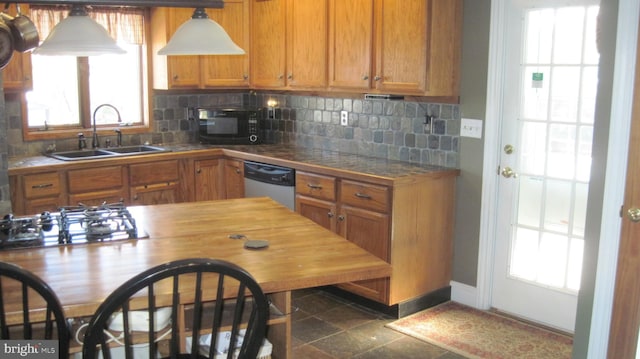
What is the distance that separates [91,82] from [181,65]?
2.38 ft

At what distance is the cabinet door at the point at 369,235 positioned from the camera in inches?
154

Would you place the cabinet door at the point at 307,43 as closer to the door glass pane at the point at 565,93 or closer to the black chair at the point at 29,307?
the door glass pane at the point at 565,93

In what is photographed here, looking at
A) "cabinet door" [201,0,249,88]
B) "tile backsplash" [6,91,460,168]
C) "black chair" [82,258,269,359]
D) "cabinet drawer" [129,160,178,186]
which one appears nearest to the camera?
"black chair" [82,258,269,359]

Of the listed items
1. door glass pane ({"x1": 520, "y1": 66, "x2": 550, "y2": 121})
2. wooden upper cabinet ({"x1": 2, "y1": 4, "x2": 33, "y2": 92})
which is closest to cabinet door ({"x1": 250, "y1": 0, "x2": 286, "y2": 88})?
wooden upper cabinet ({"x1": 2, "y1": 4, "x2": 33, "y2": 92})

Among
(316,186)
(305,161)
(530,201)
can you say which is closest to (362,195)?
(316,186)

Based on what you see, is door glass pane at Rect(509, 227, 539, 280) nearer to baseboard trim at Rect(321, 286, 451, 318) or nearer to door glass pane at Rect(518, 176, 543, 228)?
door glass pane at Rect(518, 176, 543, 228)

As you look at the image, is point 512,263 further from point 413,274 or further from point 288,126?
point 288,126

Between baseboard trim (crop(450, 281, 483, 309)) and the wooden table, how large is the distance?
5.70 feet

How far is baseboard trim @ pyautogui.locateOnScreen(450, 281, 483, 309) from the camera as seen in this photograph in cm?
419

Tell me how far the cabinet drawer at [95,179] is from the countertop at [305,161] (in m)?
0.07

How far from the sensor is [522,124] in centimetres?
391

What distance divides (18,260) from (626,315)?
7.87 ft

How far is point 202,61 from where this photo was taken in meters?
5.24

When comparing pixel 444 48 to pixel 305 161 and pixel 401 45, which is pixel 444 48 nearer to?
pixel 401 45
